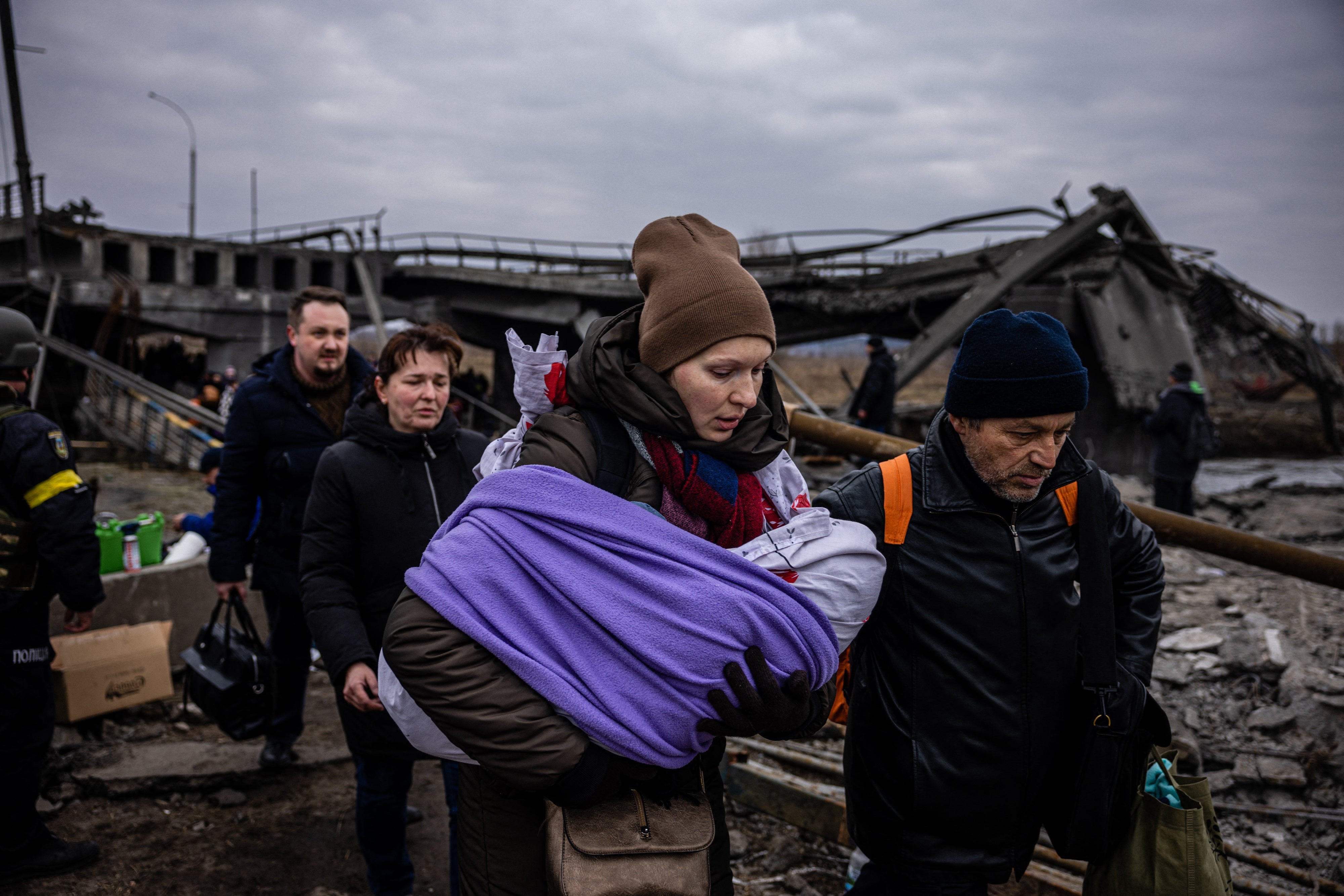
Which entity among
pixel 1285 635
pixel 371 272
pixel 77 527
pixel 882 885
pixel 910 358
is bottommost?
pixel 1285 635

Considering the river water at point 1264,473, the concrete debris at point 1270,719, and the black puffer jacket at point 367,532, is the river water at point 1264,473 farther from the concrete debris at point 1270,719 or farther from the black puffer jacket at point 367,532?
the black puffer jacket at point 367,532

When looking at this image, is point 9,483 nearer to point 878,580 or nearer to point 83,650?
point 83,650

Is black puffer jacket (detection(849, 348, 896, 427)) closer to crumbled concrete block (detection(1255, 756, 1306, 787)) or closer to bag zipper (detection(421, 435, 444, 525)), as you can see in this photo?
crumbled concrete block (detection(1255, 756, 1306, 787))

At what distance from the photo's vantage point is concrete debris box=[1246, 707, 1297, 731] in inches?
169

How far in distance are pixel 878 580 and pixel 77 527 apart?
2.93 m

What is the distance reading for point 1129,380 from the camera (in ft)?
44.7

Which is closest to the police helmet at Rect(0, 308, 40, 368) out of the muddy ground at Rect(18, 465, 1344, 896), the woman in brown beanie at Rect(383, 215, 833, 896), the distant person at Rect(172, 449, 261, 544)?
the distant person at Rect(172, 449, 261, 544)

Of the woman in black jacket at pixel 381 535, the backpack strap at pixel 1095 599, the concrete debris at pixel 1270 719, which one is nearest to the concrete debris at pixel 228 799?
the woman in black jacket at pixel 381 535

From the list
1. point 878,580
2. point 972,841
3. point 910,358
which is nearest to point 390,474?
point 878,580

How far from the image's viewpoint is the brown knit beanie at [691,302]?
149 cm

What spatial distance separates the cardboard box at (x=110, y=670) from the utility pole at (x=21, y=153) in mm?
16040

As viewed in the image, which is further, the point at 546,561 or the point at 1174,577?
the point at 1174,577

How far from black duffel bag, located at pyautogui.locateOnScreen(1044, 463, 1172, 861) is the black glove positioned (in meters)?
0.84

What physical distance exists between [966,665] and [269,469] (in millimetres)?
2935
